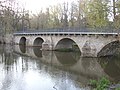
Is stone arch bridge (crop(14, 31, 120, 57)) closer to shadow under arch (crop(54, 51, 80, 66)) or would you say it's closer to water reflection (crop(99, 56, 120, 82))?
water reflection (crop(99, 56, 120, 82))

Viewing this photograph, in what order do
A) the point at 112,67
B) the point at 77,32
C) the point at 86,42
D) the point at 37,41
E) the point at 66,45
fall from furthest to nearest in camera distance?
the point at 37,41, the point at 66,45, the point at 77,32, the point at 86,42, the point at 112,67

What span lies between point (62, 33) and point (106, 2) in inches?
801

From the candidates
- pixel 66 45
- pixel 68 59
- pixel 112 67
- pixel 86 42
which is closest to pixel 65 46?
pixel 66 45

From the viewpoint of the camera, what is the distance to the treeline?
1812 cm

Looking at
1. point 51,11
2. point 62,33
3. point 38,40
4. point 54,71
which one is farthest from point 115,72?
point 51,11

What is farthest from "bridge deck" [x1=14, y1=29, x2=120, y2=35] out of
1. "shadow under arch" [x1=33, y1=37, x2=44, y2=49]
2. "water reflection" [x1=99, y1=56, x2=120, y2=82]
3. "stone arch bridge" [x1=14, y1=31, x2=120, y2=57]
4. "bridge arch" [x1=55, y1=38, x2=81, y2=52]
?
"water reflection" [x1=99, y1=56, x2=120, y2=82]

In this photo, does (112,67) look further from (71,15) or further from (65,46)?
(71,15)

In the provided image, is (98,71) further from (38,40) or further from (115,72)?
(38,40)

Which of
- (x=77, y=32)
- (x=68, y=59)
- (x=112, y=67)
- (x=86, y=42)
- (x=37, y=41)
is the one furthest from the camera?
(x=37, y=41)

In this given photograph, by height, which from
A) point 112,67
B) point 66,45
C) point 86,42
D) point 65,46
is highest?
point 86,42

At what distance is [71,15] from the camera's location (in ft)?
192

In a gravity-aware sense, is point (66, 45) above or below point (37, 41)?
below

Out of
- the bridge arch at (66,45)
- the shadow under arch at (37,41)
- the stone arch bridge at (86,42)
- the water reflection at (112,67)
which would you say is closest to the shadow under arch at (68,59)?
the stone arch bridge at (86,42)

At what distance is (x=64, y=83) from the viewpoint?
1916 centimetres
